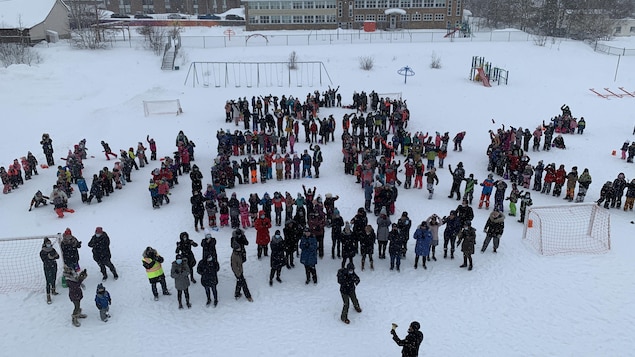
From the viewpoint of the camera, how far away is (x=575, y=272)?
12.2 m

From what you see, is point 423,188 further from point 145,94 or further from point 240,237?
point 145,94

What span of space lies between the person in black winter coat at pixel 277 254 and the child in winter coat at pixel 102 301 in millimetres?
3784

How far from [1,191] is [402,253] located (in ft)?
51.9

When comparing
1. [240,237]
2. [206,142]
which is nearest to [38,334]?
[240,237]

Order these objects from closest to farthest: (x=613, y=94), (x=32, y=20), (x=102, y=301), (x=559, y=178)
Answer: (x=102, y=301) → (x=559, y=178) → (x=613, y=94) → (x=32, y=20)

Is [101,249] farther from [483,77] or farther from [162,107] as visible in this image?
[483,77]

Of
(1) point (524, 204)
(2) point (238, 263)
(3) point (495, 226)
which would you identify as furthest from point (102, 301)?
(1) point (524, 204)

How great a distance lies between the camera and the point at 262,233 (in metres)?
12.8

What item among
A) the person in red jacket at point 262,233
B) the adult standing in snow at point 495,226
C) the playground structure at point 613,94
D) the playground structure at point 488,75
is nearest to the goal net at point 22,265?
the person in red jacket at point 262,233

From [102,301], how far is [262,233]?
4268 mm

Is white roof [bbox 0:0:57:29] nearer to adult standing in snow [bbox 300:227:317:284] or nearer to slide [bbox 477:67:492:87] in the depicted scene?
slide [bbox 477:67:492:87]

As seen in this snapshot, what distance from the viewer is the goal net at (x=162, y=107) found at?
2788 cm

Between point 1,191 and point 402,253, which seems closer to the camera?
point 402,253

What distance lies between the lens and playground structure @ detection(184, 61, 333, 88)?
113 feet
